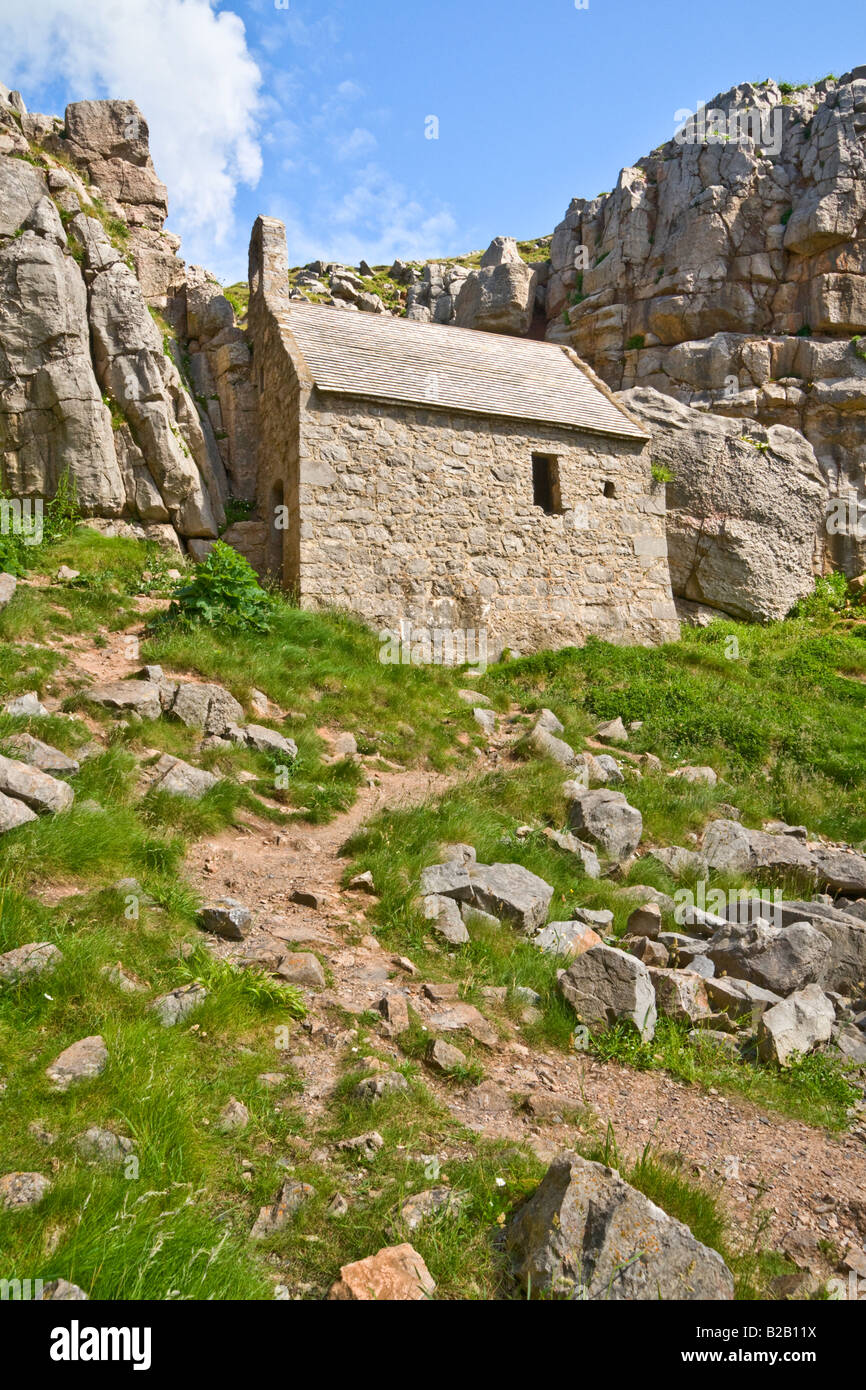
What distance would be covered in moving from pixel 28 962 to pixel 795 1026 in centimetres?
494

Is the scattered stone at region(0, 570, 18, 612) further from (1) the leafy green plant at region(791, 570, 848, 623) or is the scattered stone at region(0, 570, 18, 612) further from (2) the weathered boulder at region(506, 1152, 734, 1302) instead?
(1) the leafy green plant at region(791, 570, 848, 623)

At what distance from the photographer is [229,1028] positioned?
15.0ft

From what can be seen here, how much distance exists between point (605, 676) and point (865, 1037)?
28.9ft

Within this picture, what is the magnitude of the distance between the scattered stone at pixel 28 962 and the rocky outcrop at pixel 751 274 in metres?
20.7

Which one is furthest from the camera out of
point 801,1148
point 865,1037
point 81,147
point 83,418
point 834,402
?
point 834,402

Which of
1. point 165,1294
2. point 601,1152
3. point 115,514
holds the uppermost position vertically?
point 115,514

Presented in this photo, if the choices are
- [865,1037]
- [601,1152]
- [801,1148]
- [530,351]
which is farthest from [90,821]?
[530,351]

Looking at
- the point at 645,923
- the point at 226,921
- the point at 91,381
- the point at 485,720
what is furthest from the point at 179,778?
the point at 91,381

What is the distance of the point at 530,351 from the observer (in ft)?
62.6

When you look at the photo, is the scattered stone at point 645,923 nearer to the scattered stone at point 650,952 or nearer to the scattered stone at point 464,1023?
the scattered stone at point 650,952

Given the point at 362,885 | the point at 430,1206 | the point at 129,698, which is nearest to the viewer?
the point at 430,1206

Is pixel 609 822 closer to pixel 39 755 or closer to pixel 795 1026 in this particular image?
pixel 795 1026

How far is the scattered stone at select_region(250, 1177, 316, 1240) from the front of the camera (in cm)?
339
